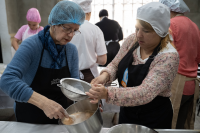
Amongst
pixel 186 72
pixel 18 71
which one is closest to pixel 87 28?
pixel 18 71

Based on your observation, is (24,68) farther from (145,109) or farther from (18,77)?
(145,109)

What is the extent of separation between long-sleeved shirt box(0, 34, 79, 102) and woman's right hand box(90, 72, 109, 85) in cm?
25

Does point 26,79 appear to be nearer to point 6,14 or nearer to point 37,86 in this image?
point 37,86

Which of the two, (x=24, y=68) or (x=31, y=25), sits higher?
(x=31, y=25)

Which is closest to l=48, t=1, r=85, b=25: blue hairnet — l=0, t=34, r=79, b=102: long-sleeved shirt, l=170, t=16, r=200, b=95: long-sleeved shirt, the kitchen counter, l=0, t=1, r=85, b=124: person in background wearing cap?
l=0, t=1, r=85, b=124: person in background wearing cap

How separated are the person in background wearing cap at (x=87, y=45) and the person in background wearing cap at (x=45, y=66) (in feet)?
1.74

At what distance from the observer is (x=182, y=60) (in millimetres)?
1695

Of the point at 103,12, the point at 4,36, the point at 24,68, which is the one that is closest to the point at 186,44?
the point at 24,68

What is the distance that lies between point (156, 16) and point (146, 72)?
341mm

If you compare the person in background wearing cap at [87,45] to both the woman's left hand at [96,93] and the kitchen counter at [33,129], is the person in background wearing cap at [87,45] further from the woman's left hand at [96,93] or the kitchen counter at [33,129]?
the woman's left hand at [96,93]

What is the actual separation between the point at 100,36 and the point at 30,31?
1.38 meters

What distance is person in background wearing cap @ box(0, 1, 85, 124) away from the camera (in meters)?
0.92

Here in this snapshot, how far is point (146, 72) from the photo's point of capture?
1.05 metres

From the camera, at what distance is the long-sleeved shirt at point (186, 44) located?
5.42 ft
